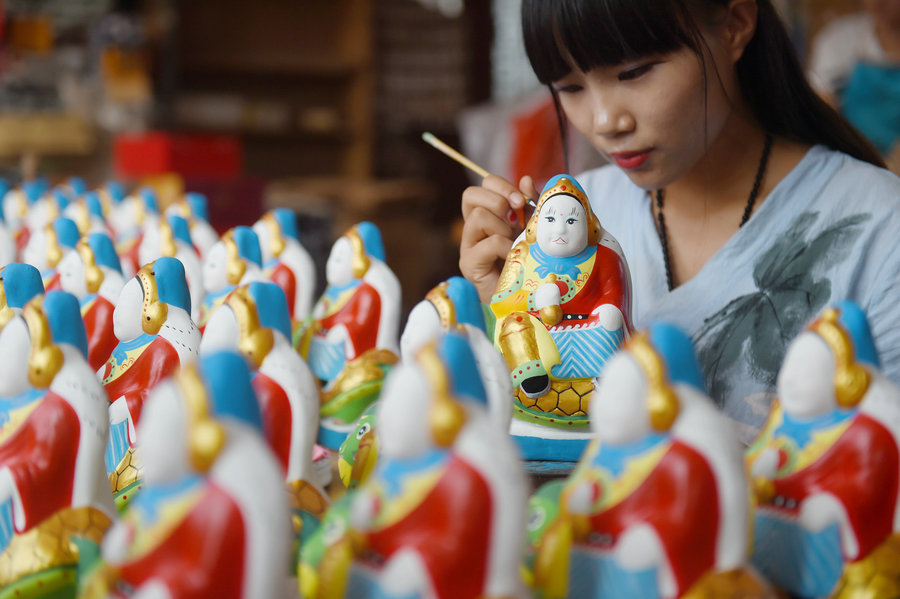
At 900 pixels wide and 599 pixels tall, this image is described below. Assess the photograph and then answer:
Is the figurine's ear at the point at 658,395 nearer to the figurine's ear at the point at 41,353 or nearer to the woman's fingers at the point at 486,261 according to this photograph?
the figurine's ear at the point at 41,353

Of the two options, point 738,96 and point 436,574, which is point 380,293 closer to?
point 738,96

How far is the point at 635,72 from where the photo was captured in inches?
45.2

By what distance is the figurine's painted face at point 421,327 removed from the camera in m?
0.83

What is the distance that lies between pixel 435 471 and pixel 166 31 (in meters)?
3.70

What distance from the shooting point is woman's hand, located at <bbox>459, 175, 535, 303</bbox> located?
1.29 meters

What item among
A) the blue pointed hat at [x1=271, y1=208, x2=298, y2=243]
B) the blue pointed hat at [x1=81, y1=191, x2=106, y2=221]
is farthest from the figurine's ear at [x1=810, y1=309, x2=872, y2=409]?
the blue pointed hat at [x1=81, y1=191, x2=106, y2=221]

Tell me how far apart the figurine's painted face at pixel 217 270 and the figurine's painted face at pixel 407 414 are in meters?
0.74

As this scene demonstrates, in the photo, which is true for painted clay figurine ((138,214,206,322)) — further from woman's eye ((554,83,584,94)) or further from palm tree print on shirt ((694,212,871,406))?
palm tree print on shirt ((694,212,871,406))

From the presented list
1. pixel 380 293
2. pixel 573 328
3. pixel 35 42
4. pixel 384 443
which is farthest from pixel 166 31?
pixel 384 443

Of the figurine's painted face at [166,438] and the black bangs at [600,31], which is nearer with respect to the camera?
the figurine's painted face at [166,438]

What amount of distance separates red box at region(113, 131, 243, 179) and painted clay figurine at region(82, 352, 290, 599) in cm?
215

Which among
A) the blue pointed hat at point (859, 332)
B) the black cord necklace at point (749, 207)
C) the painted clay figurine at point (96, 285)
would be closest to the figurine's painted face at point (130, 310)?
the painted clay figurine at point (96, 285)

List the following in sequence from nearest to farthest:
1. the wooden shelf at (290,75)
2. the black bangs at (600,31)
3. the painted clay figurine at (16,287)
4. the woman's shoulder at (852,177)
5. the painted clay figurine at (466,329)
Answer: the painted clay figurine at (466,329), the painted clay figurine at (16,287), the black bangs at (600,31), the woman's shoulder at (852,177), the wooden shelf at (290,75)

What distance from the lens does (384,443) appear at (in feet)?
2.04
